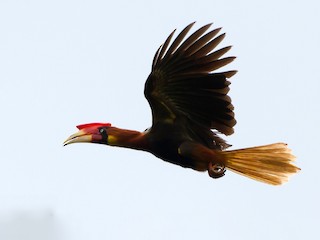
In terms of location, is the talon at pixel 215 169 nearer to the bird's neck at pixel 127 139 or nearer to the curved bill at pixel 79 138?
the bird's neck at pixel 127 139

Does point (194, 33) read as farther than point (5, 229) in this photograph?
No

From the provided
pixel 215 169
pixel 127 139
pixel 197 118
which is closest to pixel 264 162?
pixel 215 169

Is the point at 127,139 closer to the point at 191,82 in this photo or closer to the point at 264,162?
the point at 191,82

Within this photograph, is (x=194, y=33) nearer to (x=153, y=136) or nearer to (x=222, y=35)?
(x=222, y=35)

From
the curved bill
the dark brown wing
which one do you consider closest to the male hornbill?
the dark brown wing

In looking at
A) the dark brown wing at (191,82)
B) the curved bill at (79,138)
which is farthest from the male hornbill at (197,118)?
the curved bill at (79,138)

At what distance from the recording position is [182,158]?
494 inches

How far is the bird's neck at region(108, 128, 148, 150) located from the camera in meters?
12.7

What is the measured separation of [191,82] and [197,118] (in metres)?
0.46

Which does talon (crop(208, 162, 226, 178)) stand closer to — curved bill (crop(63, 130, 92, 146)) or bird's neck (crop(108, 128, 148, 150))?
bird's neck (crop(108, 128, 148, 150))

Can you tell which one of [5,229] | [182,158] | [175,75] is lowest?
[5,229]

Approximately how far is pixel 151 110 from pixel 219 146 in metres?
0.94

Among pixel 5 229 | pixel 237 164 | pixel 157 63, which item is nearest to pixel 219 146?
pixel 237 164

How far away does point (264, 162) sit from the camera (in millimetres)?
12609
